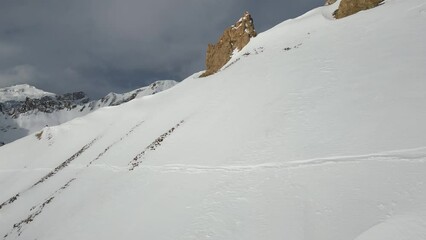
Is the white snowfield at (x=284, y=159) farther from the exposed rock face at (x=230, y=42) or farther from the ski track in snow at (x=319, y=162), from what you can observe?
the exposed rock face at (x=230, y=42)

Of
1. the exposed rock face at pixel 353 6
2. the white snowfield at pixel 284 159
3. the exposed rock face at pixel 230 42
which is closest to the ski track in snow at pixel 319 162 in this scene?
the white snowfield at pixel 284 159

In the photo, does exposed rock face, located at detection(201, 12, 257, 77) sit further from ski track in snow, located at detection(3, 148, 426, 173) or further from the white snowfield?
→ ski track in snow, located at detection(3, 148, 426, 173)

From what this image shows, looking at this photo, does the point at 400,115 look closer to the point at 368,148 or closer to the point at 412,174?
the point at 368,148

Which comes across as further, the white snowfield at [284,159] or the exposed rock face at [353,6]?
the exposed rock face at [353,6]

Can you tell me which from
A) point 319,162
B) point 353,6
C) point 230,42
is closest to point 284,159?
point 319,162

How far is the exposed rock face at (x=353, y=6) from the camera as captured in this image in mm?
40375

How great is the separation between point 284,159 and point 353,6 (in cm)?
3270

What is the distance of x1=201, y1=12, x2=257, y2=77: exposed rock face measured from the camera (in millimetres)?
57781

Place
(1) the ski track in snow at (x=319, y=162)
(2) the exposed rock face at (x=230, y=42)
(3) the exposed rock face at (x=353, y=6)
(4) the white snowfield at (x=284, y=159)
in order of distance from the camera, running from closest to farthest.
A: (4) the white snowfield at (x=284, y=159), (1) the ski track in snow at (x=319, y=162), (3) the exposed rock face at (x=353, y=6), (2) the exposed rock face at (x=230, y=42)

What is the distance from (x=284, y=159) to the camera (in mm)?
16328

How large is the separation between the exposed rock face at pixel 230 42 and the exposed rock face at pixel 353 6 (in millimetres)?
16799

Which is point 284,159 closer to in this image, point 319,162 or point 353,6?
point 319,162

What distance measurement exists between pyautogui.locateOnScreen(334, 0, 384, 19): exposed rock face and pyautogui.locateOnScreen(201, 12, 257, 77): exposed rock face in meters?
16.8

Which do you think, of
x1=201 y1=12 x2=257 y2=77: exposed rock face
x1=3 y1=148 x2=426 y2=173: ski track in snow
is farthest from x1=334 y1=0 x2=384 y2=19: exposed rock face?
x1=3 y1=148 x2=426 y2=173: ski track in snow
